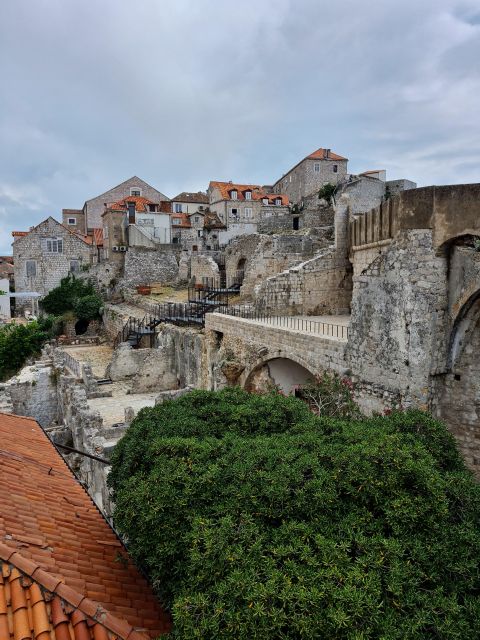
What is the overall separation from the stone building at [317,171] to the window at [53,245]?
972 inches

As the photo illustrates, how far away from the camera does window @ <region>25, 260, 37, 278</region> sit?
129 ft

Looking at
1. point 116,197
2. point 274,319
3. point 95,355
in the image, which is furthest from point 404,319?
point 116,197

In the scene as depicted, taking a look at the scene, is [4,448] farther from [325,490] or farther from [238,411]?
[325,490]

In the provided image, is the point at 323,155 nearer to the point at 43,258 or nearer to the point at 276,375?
the point at 43,258

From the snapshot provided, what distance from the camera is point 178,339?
19469 mm

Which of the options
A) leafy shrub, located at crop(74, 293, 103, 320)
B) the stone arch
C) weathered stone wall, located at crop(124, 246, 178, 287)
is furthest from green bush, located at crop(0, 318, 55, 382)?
the stone arch

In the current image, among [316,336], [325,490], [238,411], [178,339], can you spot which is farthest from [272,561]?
[178,339]

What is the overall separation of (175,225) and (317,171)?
16.7 m

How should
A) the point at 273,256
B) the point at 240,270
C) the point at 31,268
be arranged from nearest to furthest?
1. the point at 273,256
2. the point at 240,270
3. the point at 31,268

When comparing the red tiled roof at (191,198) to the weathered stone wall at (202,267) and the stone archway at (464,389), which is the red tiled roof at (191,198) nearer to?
the weathered stone wall at (202,267)

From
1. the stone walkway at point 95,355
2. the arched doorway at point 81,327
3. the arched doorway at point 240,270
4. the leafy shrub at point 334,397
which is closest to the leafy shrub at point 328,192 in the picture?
the arched doorway at point 240,270

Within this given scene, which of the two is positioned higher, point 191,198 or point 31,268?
point 191,198

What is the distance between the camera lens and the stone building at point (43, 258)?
39.2 m

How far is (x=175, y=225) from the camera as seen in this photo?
1604 inches
